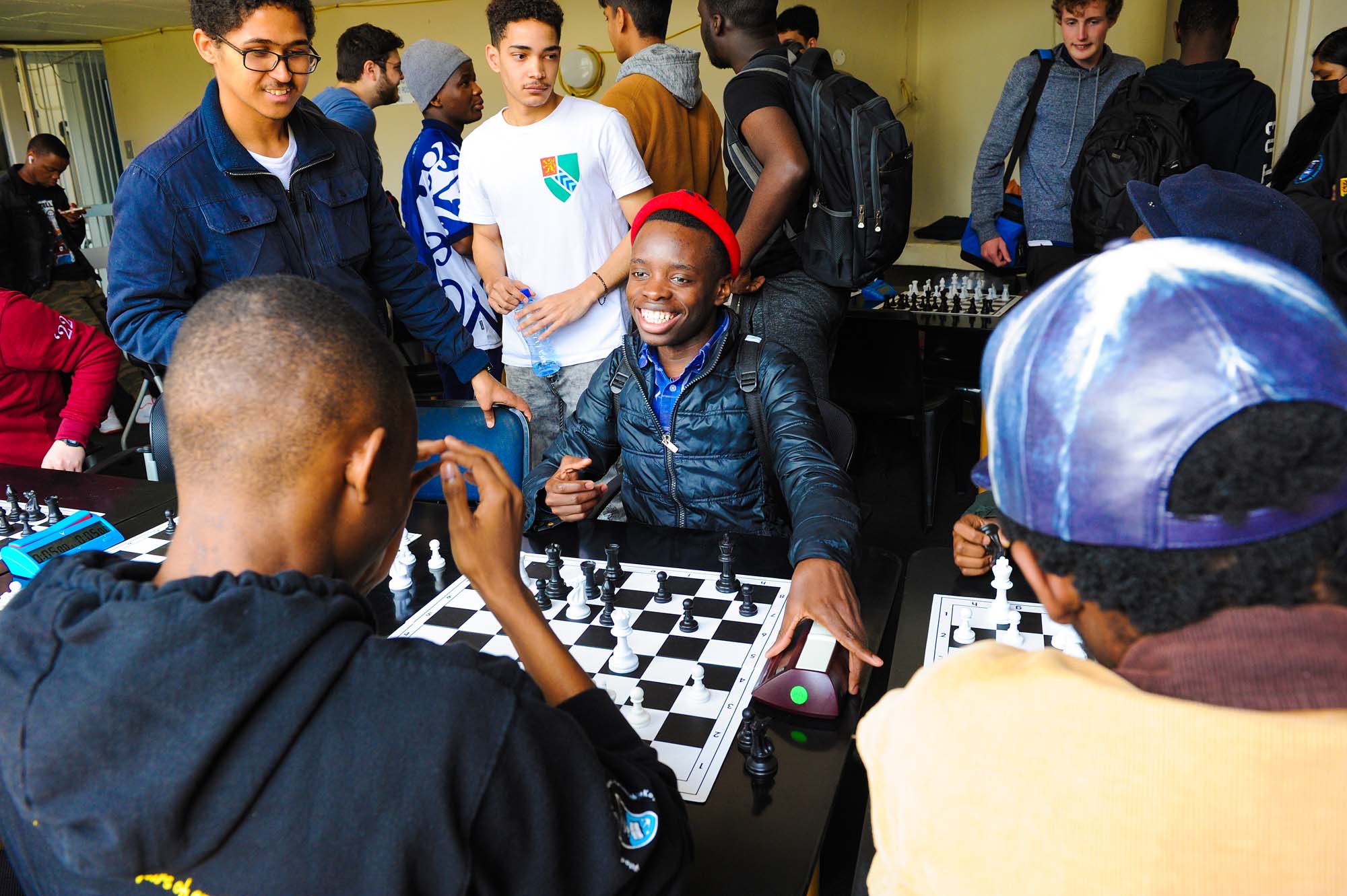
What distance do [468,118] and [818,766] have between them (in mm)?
3613

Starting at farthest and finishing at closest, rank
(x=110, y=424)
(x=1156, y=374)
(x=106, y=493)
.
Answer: (x=110, y=424)
(x=106, y=493)
(x=1156, y=374)

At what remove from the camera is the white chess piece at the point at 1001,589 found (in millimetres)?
1646

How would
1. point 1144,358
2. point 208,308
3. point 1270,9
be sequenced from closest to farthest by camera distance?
1. point 1144,358
2. point 208,308
3. point 1270,9

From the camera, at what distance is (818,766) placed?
130 cm

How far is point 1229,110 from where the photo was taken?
12.0ft

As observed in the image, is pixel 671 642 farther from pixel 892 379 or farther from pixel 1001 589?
pixel 892 379

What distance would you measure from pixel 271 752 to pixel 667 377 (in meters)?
1.66

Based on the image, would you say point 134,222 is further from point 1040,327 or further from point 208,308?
point 1040,327

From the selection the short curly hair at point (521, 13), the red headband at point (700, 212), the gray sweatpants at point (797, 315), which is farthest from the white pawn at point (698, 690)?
the short curly hair at point (521, 13)

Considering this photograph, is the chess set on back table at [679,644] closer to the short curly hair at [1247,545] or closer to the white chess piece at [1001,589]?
the white chess piece at [1001,589]

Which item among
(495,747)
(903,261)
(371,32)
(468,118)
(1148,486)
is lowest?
(903,261)

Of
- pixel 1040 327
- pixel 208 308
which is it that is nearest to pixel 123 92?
pixel 208 308

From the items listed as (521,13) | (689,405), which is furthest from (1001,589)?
(521,13)

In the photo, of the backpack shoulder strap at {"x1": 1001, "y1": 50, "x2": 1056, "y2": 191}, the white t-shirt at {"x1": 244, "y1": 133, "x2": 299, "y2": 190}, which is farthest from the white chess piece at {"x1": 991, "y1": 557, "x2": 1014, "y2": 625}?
the backpack shoulder strap at {"x1": 1001, "y1": 50, "x2": 1056, "y2": 191}
